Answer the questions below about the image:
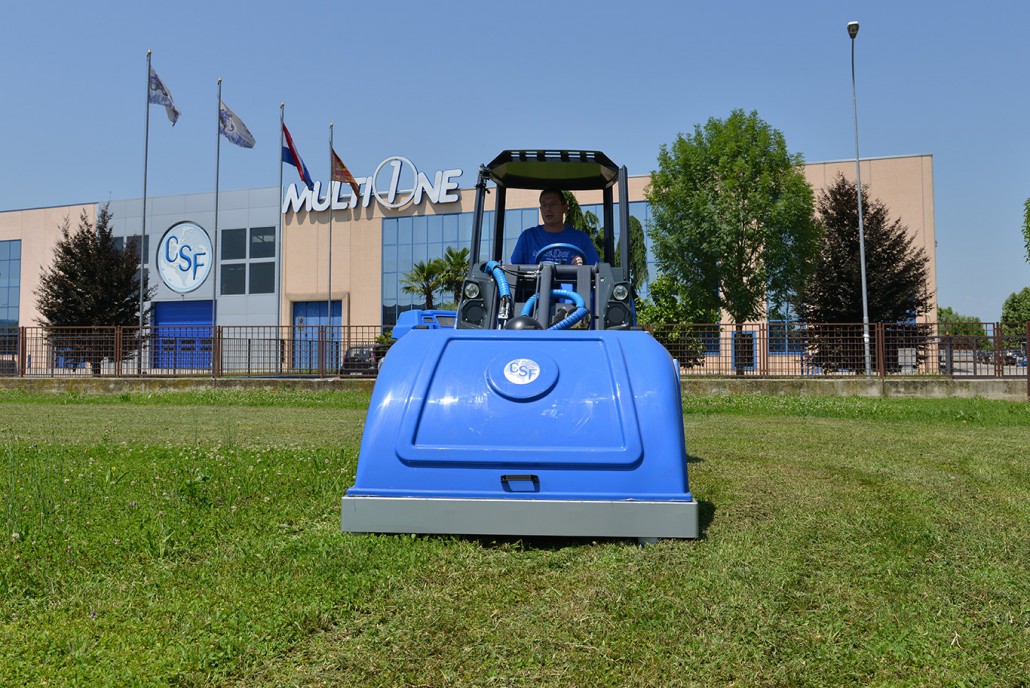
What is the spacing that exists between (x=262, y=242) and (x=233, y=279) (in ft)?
10.6

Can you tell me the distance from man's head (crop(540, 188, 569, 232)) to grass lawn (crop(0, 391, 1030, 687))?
2095mm

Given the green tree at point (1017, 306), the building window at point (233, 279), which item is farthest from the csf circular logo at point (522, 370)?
the green tree at point (1017, 306)

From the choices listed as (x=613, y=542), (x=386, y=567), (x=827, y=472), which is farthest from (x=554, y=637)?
(x=827, y=472)

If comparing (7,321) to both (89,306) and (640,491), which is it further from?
(640,491)

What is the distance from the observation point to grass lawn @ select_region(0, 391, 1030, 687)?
2383 millimetres

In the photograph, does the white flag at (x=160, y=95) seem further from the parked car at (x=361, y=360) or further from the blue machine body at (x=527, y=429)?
the blue machine body at (x=527, y=429)

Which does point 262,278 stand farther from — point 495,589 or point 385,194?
point 495,589

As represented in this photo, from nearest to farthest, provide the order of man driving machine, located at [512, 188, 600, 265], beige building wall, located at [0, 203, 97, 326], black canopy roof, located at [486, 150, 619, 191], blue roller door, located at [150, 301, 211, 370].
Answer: black canopy roof, located at [486, 150, 619, 191] → man driving machine, located at [512, 188, 600, 265] → blue roller door, located at [150, 301, 211, 370] → beige building wall, located at [0, 203, 97, 326]

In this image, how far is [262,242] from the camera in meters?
50.6

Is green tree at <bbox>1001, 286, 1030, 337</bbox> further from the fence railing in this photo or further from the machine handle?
the machine handle

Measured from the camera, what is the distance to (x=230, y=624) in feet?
8.71

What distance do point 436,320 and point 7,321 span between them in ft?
195

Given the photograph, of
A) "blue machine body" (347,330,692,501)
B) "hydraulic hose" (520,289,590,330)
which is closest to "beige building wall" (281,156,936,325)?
"hydraulic hose" (520,289,590,330)

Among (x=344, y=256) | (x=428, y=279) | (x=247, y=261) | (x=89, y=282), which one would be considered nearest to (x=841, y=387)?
(x=428, y=279)
